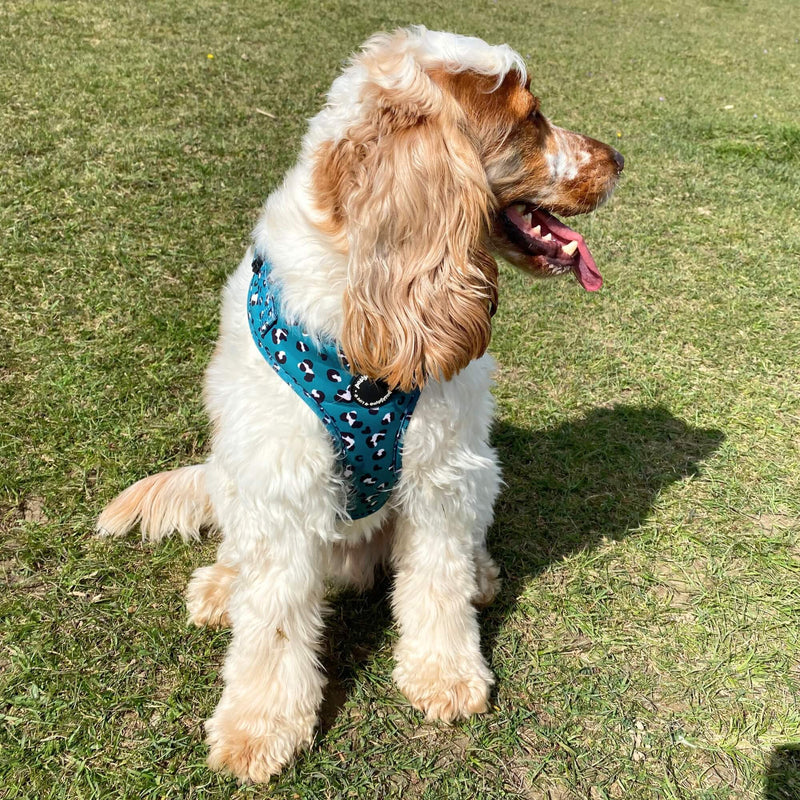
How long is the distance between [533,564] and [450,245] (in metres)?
1.74

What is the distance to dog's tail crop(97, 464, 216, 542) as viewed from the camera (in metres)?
2.86

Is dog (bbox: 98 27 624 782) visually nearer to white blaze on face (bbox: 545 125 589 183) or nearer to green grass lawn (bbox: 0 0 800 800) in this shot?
white blaze on face (bbox: 545 125 589 183)

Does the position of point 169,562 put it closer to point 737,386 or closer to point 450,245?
point 450,245

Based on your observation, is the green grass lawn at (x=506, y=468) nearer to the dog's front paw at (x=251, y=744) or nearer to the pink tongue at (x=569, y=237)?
the dog's front paw at (x=251, y=744)

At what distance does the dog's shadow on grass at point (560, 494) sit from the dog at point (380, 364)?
0.78 feet

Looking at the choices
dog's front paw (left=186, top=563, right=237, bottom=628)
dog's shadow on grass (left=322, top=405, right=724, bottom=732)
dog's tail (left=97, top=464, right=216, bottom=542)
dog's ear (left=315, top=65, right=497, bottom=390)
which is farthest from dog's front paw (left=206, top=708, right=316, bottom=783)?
dog's ear (left=315, top=65, right=497, bottom=390)

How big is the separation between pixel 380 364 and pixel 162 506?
1.48m

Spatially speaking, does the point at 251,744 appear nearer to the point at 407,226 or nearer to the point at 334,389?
the point at 334,389

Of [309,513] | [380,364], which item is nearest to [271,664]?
[309,513]

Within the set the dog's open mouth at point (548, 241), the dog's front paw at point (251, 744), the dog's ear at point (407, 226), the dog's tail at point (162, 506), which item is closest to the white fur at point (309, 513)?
the dog's front paw at point (251, 744)

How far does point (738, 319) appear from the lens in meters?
4.70

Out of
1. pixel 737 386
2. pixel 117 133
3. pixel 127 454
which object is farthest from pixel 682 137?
pixel 127 454

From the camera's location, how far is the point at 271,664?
2316 mm

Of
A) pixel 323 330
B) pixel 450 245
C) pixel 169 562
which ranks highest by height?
pixel 450 245
